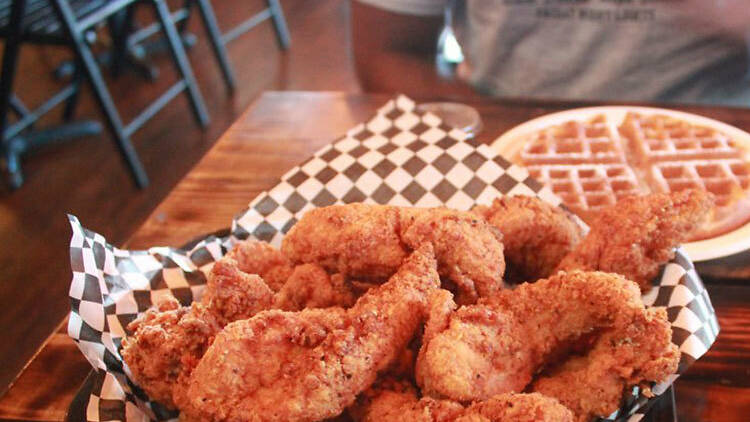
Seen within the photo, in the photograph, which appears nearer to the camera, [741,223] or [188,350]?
[188,350]

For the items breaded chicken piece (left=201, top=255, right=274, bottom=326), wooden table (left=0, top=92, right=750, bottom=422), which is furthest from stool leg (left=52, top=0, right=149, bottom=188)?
breaded chicken piece (left=201, top=255, right=274, bottom=326)

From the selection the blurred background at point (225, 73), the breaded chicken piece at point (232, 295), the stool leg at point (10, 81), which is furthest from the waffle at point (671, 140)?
the stool leg at point (10, 81)

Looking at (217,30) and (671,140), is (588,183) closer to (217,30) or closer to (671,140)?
(671,140)

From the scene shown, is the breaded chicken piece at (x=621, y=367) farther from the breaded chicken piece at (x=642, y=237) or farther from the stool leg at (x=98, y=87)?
the stool leg at (x=98, y=87)

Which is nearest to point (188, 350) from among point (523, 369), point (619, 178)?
point (523, 369)

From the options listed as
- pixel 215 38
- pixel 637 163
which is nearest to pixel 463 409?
pixel 637 163

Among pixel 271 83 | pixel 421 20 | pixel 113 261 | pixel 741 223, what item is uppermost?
pixel 113 261

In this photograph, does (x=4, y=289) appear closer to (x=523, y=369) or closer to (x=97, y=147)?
(x=97, y=147)

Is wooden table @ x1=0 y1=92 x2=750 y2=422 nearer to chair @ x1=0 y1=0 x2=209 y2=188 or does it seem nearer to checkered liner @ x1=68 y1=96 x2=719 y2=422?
checkered liner @ x1=68 y1=96 x2=719 y2=422
